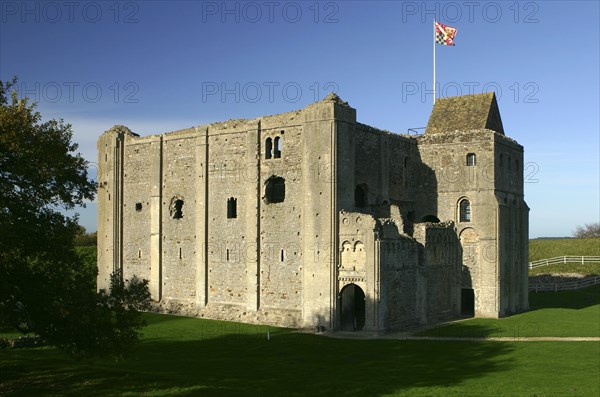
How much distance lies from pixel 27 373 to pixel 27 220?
20.6 ft

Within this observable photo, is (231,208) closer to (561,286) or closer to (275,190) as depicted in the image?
(275,190)

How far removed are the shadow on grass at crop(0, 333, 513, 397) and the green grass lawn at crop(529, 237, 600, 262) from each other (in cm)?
4290

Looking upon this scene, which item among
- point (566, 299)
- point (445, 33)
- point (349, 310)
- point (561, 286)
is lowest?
point (566, 299)

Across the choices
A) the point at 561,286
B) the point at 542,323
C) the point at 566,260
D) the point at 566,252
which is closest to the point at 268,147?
the point at 542,323

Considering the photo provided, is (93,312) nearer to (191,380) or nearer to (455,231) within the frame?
(191,380)

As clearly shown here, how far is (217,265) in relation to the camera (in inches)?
1619

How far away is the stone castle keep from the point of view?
35688 mm

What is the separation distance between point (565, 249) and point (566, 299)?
23537 millimetres

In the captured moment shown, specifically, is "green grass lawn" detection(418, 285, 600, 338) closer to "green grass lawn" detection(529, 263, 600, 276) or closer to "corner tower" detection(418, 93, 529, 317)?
"corner tower" detection(418, 93, 529, 317)

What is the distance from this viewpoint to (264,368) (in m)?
25.8

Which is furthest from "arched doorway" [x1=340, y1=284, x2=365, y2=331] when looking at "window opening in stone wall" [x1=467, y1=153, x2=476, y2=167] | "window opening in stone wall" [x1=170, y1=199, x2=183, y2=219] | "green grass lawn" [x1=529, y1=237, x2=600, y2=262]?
"green grass lawn" [x1=529, y1=237, x2=600, y2=262]

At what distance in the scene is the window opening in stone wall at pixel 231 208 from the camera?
40812 mm

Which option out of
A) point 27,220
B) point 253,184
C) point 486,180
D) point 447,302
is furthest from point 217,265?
point 27,220

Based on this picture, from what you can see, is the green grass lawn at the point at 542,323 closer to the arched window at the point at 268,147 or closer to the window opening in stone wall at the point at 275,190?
the window opening in stone wall at the point at 275,190
